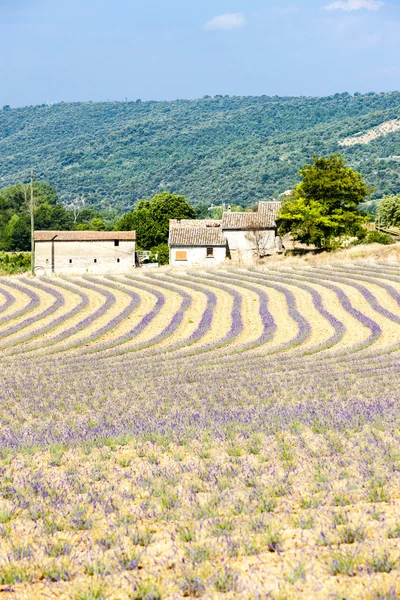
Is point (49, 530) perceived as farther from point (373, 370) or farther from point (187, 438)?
point (373, 370)

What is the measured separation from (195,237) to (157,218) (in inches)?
1169

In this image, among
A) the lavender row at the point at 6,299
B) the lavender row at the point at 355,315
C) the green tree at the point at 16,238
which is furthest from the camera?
the green tree at the point at 16,238

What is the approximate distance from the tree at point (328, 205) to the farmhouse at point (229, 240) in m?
8.82

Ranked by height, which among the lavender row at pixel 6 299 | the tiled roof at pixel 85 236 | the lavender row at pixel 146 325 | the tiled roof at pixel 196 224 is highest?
the tiled roof at pixel 196 224

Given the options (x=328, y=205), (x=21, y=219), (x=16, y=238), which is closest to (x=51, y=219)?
(x=21, y=219)

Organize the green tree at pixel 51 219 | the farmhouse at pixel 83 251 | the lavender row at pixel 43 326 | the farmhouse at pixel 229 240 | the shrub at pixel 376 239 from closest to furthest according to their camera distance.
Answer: the lavender row at pixel 43 326 < the shrub at pixel 376 239 < the farmhouse at pixel 229 240 < the farmhouse at pixel 83 251 < the green tree at pixel 51 219

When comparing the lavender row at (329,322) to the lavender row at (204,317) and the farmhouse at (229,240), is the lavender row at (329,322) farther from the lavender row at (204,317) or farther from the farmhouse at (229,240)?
the farmhouse at (229,240)

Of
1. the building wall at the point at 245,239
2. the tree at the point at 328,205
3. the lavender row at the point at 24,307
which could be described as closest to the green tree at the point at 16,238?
the building wall at the point at 245,239

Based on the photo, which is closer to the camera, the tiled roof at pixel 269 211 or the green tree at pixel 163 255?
the tiled roof at pixel 269 211

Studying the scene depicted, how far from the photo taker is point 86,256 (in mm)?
71750

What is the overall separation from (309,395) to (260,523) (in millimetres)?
7535

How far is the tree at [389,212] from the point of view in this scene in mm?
103562

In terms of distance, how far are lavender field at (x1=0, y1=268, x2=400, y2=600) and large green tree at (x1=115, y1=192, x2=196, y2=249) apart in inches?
2956

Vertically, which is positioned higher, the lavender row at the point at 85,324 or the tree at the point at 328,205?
the tree at the point at 328,205
